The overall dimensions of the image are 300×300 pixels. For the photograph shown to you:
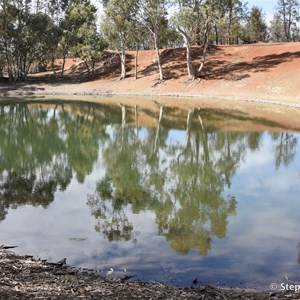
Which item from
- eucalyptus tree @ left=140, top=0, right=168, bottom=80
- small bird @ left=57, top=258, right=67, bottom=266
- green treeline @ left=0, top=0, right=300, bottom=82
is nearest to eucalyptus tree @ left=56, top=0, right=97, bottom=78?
green treeline @ left=0, top=0, right=300, bottom=82

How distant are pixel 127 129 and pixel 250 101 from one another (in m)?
16.9

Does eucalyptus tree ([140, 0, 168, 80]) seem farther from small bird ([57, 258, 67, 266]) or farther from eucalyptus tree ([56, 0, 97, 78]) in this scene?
small bird ([57, 258, 67, 266])

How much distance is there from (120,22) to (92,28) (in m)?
7.81

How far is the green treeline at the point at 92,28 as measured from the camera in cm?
4625

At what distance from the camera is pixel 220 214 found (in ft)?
35.1

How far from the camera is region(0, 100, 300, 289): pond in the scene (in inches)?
313

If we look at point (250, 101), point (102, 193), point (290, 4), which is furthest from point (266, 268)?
point (290, 4)

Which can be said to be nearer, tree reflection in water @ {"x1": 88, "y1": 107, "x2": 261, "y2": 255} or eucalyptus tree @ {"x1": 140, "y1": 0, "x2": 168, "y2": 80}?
tree reflection in water @ {"x1": 88, "y1": 107, "x2": 261, "y2": 255}

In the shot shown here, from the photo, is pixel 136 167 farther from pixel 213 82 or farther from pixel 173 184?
pixel 213 82

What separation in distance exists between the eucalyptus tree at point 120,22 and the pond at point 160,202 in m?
27.5

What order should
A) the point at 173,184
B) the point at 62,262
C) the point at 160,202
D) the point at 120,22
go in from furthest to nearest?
1. the point at 120,22
2. the point at 173,184
3. the point at 160,202
4. the point at 62,262

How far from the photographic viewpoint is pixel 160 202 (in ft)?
38.3

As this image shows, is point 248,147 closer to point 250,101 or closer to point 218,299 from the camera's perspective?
point 218,299

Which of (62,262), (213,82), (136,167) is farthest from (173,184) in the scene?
(213,82)
